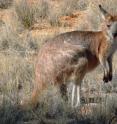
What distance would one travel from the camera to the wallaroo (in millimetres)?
7859

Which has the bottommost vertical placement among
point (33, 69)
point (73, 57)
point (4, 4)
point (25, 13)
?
point (4, 4)

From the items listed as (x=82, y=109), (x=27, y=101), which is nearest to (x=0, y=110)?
(x=27, y=101)

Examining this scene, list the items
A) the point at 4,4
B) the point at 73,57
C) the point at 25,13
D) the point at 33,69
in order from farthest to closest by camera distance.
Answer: the point at 4,4, the point at 25,13, the point at 33,69, the point at 73,57

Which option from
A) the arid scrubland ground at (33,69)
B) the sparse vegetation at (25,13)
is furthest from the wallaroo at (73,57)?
the sparse vegetation at (25,13)

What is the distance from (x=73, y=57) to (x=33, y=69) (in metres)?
1.58

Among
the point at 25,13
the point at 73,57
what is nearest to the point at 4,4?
the point at 25,13

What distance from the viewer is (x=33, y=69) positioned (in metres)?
9.32

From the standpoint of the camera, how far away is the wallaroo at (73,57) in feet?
25.8

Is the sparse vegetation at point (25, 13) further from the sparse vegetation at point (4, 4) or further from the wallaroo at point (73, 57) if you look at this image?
the wallaroo at point (73, 57)

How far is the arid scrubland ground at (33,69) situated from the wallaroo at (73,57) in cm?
18

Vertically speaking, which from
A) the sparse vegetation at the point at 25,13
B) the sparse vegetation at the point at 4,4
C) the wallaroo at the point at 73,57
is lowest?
the sparse vegetation at the point at 4,4

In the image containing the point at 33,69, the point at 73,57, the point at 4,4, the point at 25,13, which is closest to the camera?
the point at 73,57

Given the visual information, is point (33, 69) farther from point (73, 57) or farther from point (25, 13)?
point (25, 13)

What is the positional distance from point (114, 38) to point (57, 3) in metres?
9.72
